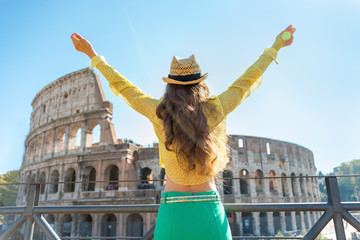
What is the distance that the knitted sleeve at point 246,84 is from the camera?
1.50 metres

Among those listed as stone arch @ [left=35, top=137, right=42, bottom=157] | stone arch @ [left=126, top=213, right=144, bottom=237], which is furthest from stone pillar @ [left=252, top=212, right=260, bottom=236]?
stone arch @ [left=35, top=137, right=42, bottom=157]

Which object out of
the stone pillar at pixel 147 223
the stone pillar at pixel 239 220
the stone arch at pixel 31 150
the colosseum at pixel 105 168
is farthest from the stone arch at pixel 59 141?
the stone pillar at pixel 239 220

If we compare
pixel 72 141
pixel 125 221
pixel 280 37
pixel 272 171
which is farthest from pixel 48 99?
pixel 280 37

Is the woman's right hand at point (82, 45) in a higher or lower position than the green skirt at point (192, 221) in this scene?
higher

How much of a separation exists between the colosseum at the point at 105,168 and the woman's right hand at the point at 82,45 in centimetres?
1702

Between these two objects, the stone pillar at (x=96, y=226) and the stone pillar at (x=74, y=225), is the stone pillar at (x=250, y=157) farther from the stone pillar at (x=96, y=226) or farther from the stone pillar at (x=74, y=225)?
the stone pillar at (x=74, y=225)

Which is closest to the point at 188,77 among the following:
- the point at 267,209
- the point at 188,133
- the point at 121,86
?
the point at 188,133

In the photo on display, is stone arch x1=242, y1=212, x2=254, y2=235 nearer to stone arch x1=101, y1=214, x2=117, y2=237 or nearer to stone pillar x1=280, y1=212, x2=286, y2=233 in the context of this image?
stone pillar x1=280, y1=212, x2=286, y2=233

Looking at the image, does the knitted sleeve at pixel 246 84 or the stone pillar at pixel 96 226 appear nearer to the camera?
the knitted sleeve at pixel 246 84

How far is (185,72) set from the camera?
1446 millimetres

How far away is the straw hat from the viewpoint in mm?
1418

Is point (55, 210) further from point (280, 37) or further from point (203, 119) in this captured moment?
point (280, 37)

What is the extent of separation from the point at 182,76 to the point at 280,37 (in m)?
1.05

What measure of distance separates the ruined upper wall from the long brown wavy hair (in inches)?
829
